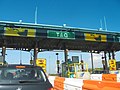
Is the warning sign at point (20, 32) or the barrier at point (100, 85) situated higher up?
the warning sign at point (20, 32)

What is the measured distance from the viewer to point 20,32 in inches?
1077

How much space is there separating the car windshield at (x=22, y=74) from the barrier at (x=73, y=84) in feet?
7.81

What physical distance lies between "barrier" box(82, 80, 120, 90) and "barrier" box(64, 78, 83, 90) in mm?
441

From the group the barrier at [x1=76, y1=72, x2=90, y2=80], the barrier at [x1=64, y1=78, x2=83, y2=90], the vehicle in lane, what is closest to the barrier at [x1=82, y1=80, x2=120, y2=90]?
the barrier at [x1=64, y1=78, x2=83, y2=90]

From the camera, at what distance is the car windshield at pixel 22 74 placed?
5662mm

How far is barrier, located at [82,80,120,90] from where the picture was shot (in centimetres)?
554

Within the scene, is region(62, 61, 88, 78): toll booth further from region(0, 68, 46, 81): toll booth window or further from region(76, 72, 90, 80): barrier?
region(0, 68, 46, 81): toll booth window

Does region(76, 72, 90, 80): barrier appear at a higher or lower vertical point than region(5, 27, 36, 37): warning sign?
lower

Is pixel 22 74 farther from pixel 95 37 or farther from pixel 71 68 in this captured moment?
pixel 95 37

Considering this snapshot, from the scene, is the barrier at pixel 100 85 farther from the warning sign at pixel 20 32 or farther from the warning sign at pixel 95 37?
the warning sign at pixel 95 37

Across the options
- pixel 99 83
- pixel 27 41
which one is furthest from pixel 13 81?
pixel 27 41

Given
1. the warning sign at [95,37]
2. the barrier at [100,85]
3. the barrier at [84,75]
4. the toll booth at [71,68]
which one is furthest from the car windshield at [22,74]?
the warning sign at [95,37]

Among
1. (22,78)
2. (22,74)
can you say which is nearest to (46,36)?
(22,74)

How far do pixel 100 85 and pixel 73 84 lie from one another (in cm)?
247
